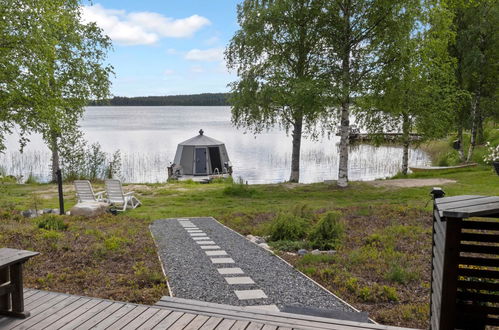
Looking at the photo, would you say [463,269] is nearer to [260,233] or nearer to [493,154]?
[260,233]

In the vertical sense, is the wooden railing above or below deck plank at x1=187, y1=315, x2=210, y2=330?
above

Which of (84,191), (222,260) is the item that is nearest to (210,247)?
(222,260)

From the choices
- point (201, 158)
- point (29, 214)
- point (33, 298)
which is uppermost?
point (33, 298)

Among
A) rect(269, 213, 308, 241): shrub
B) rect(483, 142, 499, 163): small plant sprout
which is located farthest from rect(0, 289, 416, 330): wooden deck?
rect(483, 142, 499, 163): small plant sprout

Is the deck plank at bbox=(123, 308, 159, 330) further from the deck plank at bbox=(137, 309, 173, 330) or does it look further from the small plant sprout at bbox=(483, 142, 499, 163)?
the small plant sprout at bbox=(483, 142, 499, 163)

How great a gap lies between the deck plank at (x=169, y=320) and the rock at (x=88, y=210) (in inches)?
300

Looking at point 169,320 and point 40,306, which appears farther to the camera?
point 40,306

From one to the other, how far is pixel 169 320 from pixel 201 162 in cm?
1902

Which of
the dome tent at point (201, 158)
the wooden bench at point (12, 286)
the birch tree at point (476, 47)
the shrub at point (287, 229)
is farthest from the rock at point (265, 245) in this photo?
the dome tent at point (201, 158)

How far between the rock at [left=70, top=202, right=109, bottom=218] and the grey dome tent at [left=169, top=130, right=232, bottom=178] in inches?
433

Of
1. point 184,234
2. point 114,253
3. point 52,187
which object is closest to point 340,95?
point 184,234

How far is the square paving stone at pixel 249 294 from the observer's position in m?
4.74

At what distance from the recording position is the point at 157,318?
364 cm

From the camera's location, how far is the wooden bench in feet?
12.1
